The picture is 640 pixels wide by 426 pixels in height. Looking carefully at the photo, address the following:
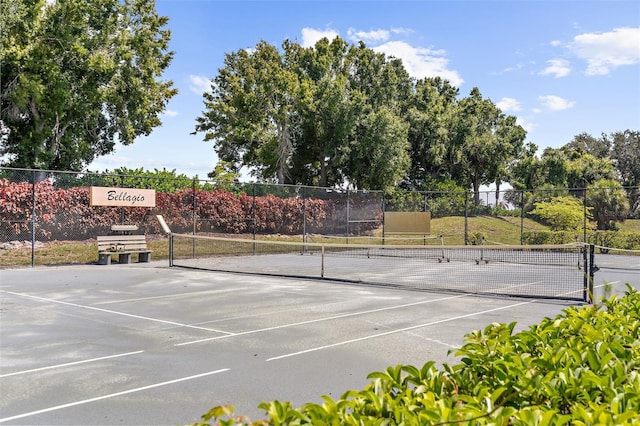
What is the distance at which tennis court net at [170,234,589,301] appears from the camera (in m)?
13.5

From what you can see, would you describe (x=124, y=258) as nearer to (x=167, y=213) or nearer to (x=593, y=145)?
(x=167, y=213)

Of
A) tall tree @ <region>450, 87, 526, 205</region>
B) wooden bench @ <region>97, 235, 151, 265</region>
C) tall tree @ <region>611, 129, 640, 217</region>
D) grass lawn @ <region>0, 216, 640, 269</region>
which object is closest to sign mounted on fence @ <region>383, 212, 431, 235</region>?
grass lawn @ <region>0, 216, 640, 269</region>

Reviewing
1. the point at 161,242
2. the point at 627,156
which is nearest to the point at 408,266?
the point at 161,242

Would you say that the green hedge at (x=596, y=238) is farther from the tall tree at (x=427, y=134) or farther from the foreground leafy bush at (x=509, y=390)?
the foreground leafy bush at (x=509, y=390)

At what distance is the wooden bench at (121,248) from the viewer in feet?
60.5

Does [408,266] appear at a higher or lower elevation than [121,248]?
lower

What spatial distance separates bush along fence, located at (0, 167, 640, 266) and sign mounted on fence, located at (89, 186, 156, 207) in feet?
2.31

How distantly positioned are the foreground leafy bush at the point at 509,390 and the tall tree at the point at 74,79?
24605mm

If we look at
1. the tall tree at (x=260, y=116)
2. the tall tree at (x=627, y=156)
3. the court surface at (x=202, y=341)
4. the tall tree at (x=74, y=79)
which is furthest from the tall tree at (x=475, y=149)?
the court surface at (x=202, y=341)

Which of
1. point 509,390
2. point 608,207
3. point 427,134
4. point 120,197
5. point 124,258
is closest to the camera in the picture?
point 509,390

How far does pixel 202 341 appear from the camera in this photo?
7449mm

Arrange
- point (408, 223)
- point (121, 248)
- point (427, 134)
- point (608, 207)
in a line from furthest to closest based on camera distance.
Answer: point (427, 134), point (608, 207), point (408, 223), point (121, 248)

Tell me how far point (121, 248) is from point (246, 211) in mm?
8181

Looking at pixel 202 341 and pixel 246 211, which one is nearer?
pixel 202 341
